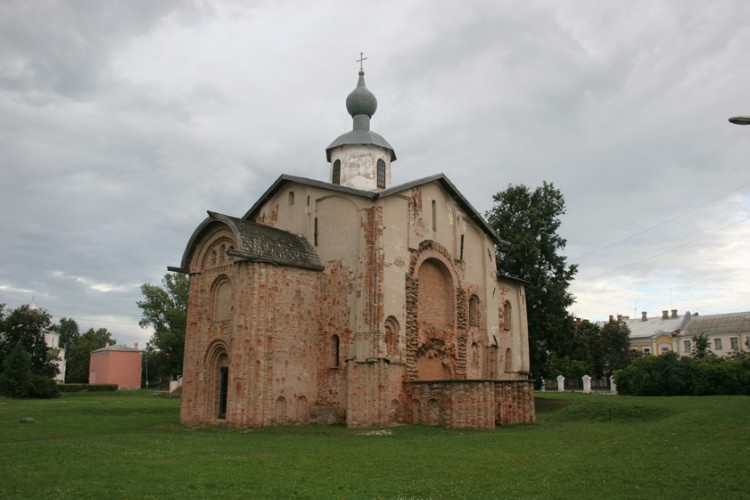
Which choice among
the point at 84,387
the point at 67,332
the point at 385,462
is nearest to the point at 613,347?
the point at 84,387

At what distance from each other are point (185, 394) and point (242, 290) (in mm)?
4988

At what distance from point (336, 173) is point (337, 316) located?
318 inches

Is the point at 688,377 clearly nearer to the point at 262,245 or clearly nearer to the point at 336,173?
the point at 336,173

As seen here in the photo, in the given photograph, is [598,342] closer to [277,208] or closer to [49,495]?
[277,208]

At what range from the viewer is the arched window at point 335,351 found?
22.5 meters

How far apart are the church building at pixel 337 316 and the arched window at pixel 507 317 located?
5283mm

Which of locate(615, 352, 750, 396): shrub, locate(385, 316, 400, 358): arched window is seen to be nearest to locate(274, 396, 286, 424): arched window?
locate(385, 316, 400, 358): arched window

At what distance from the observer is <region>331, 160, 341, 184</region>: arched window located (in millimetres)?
28094

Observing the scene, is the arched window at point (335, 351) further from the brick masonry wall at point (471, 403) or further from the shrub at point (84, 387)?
the shrub at point (84, 387)

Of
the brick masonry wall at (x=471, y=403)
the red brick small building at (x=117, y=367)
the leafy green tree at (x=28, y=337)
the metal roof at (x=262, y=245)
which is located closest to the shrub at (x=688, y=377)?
the brick masonry wall at (x=471, y=403)

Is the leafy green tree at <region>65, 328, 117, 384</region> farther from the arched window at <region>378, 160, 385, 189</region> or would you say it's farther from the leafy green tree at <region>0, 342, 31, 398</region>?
the arched window at <region>378, 160, 385, 189</region>

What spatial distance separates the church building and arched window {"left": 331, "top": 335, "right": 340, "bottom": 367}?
0.12 ft

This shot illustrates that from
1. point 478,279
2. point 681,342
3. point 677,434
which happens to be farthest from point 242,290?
point 681,342

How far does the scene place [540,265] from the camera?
34.7m
